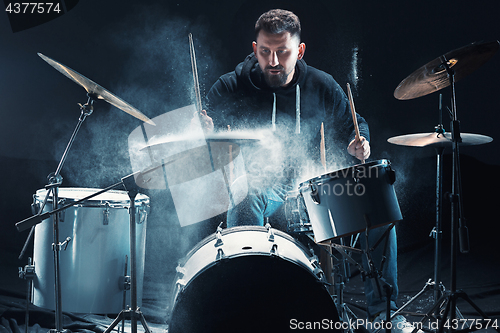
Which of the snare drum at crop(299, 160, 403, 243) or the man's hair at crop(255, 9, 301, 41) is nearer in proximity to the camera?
the snare drum at crop(299, 160, 403, 243)

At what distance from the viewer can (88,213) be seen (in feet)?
6.53

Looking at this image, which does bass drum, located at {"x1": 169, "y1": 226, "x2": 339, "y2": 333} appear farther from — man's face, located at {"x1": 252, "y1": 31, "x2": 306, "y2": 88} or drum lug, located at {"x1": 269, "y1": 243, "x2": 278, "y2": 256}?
man's face, located at {"x1": 252, "y1": 31, "x2": 306, "y2": 88}

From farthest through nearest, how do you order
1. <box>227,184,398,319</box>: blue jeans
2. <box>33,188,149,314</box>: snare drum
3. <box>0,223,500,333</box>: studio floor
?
<box>0,223,500,333</box>: studio floor, <box>33,188,149,314</box>: snare drum, <box>227,184,398,319</box>: blue jeans

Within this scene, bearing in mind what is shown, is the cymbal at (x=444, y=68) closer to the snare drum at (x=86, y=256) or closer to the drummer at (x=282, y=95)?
the drummer at (x=282, y=95)

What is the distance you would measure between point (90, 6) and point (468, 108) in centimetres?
309

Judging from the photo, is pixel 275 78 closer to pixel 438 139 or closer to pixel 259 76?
pixel 259 76

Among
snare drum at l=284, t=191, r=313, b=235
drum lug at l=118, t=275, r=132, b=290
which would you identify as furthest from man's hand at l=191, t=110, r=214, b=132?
drum lug at l=118, t=275, r=132, b=290

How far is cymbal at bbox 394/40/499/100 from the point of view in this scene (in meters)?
1.64

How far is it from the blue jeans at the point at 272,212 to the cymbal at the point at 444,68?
0.69 m

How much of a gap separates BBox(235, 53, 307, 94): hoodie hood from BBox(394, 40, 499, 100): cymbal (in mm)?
610

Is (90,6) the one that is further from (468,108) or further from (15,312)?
(468,108)

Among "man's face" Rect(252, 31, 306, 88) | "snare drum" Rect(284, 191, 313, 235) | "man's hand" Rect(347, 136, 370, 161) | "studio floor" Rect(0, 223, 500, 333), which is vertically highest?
"man's face" Rect(252, 31, 306, 88)

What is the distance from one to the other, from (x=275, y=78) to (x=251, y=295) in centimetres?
130

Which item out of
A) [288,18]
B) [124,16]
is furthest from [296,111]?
[124,16]
